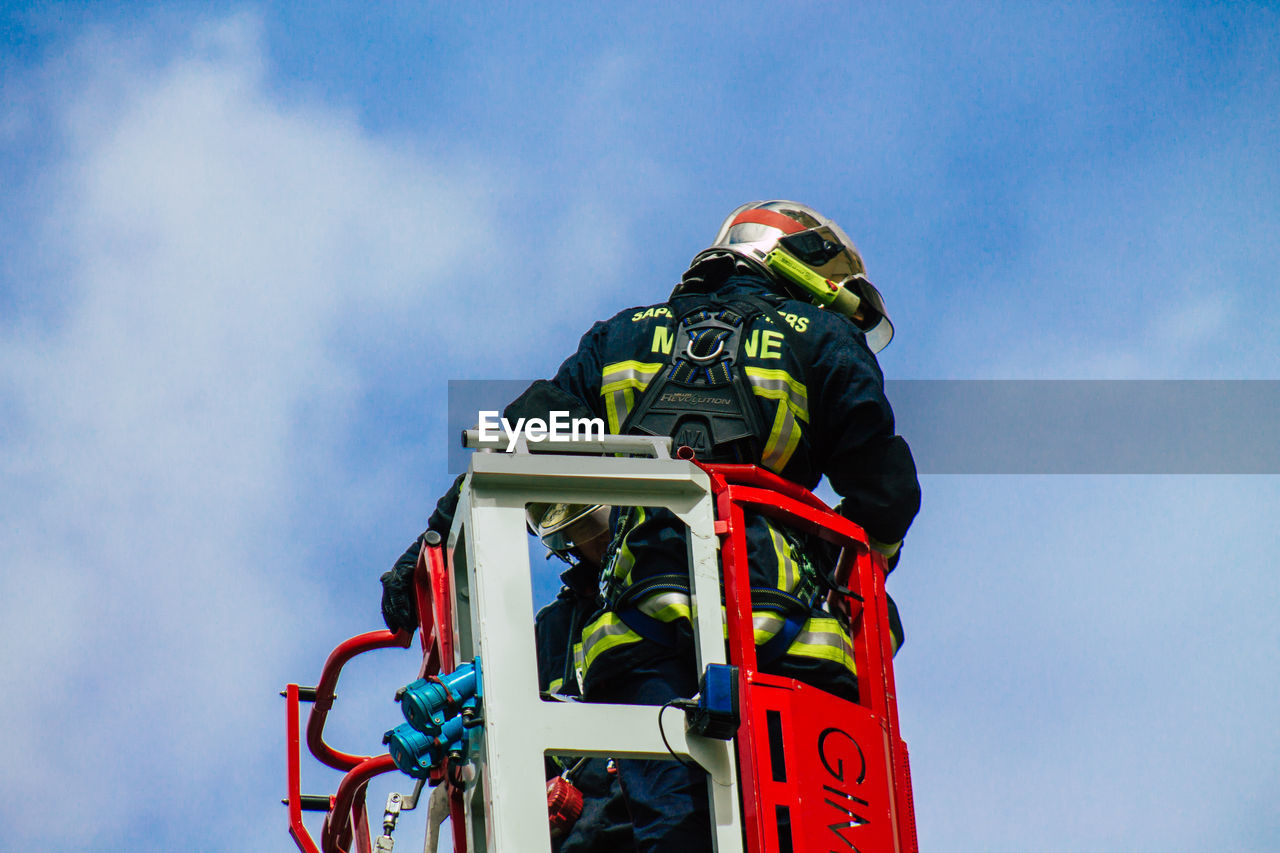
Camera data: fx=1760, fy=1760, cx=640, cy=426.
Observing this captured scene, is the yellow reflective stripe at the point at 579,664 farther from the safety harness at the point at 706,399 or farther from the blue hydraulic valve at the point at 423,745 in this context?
the blue hydraulic valve at the point at 423,745

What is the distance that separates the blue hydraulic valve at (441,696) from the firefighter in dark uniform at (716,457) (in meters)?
0.79

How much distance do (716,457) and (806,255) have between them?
1827mm

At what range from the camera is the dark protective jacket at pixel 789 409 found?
605 centimetres

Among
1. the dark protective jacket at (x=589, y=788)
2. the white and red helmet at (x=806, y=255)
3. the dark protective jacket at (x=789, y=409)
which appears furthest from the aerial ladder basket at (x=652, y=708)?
the white and red helmet at (x=806, y=255)

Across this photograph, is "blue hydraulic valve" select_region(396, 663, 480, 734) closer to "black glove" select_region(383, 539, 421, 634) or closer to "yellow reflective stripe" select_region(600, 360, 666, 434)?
"black glove" select_region(383, 539, 421, 634)

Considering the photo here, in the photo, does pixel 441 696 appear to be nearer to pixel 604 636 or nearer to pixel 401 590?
pixel 604 636

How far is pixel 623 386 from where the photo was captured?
21.7 ft

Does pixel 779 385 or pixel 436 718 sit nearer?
pixel 436 718

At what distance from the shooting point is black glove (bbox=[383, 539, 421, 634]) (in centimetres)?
654

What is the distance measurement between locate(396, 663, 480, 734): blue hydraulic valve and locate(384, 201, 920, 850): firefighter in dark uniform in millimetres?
791

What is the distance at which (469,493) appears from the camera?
5.26 metres

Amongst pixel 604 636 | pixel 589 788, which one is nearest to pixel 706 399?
pixel 604 636

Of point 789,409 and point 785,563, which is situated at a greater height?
point 789,409

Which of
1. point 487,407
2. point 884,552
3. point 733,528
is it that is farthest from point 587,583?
point 733,528
